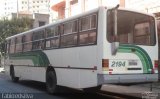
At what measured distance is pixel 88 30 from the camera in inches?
501

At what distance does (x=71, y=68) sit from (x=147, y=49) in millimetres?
2914

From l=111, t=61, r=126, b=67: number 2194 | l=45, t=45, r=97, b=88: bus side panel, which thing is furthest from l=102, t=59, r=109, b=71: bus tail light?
l=45, t=45, r=97, b=88: bus side panel

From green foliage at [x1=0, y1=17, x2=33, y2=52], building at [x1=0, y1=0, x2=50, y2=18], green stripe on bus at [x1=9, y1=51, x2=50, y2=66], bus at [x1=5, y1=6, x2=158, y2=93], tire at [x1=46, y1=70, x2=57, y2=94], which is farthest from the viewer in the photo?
building at [x1=0, y1=0, x2=50, y2=18]

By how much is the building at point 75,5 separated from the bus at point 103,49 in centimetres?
1036

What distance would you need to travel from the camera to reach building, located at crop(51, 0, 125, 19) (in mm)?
25747

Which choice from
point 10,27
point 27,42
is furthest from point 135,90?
point 10,27

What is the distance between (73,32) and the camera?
1392cm

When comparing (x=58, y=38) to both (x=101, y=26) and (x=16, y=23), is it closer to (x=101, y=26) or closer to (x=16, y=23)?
(x=101, y=26)

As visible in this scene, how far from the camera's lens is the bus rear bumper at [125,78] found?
1169 centimetres

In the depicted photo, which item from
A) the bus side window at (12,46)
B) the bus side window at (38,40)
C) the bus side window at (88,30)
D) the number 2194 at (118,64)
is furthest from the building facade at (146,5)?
the number 2194 at (118,64)

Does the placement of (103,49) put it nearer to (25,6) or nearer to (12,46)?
(12,46)

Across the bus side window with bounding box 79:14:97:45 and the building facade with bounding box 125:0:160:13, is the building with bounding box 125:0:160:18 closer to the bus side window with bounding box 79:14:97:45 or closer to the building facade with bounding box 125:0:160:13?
the building facade with bounding box 125:0:160:13

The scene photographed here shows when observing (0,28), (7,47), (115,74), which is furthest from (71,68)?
(0,28)

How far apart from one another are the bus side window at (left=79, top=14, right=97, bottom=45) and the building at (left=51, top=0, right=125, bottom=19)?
11342mm
